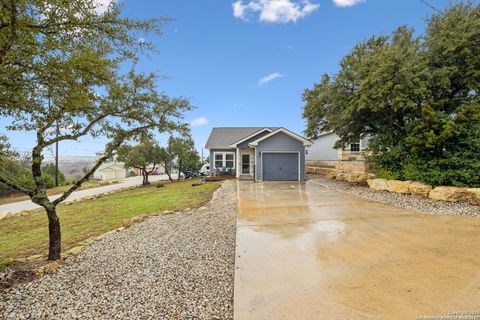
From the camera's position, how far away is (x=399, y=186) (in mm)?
10359

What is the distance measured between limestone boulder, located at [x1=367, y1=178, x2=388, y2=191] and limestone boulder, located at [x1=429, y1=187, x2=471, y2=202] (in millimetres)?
2284

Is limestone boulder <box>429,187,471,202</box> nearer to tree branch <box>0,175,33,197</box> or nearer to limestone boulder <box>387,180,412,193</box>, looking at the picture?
limestone boulder <box>387,180,412,193</box>

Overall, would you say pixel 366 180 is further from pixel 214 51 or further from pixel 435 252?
pixel 214 51

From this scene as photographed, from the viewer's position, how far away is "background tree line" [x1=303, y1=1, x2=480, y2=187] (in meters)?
9.03

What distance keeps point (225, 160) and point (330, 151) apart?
10076mm

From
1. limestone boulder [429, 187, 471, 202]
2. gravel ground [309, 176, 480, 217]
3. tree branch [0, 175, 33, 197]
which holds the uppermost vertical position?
tree branch [0, 175, 33, 197]

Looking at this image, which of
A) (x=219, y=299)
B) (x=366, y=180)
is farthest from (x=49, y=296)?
(x=366, y=180)

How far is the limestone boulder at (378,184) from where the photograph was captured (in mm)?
11148

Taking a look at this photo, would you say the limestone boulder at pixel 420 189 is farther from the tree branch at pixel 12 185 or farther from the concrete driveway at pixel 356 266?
the tree branch at pixel 12 185

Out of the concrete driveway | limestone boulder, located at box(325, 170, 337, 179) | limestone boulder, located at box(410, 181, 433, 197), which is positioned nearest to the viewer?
the concrete driveway

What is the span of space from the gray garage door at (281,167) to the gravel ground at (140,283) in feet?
38.6

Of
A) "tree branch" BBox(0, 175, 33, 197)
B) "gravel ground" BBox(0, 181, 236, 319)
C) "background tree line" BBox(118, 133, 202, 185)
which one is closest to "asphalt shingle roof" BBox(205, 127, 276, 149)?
"background tree line" BBox(118, 133, 202, 185)

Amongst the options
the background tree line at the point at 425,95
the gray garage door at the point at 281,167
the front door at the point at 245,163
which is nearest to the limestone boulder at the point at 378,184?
the background tree line at the point at 425,95

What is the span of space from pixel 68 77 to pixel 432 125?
11523mm
